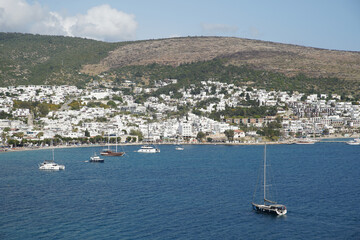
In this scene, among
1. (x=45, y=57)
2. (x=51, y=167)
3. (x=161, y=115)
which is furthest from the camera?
(x=45, y=57)

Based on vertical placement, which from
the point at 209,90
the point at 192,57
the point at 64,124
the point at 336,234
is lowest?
the point at 336,234

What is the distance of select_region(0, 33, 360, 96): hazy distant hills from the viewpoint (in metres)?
115

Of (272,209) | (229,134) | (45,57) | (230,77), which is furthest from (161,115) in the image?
(272,209)

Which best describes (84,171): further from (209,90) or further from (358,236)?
(209,90)

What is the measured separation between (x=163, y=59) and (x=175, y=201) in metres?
105

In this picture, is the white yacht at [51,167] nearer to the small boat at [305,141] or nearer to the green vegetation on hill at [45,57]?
the small boat at [305,141]

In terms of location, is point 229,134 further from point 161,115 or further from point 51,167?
point 51,167

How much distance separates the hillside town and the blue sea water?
30723 mm

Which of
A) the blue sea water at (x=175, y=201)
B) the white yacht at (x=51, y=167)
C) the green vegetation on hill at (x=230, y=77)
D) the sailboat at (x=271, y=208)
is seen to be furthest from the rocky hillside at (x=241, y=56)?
the sailboat at (x=271, y=208)

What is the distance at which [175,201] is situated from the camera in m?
30.4

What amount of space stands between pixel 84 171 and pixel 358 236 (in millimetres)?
27644

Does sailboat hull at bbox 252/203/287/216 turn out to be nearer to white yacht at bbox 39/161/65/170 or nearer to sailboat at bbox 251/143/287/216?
sailboat at bbox 251/143/287/216

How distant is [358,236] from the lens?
75.7 feet

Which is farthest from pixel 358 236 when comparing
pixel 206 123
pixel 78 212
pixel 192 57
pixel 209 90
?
pixel 192 57
